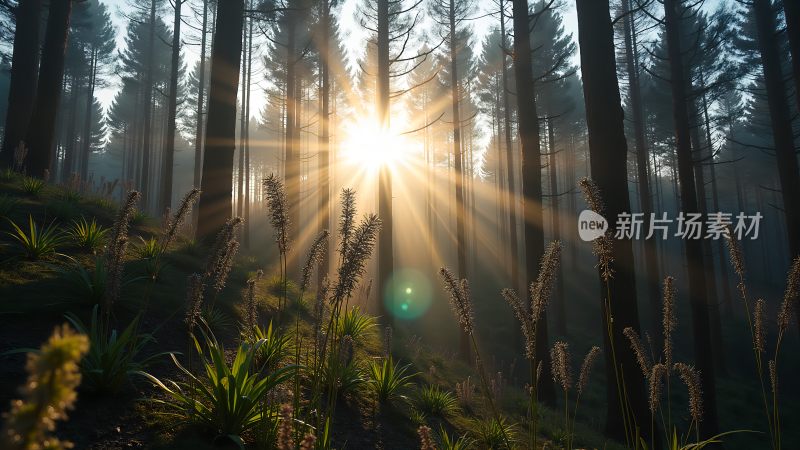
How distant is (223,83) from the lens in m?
8.96

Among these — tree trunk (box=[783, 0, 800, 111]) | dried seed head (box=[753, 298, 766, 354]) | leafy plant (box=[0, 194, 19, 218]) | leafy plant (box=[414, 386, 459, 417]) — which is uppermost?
tree trunk (box=[783, 0, 800, 111])

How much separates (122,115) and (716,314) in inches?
2119

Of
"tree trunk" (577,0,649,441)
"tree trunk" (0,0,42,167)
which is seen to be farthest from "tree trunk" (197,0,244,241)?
"tree trunk" (0,0,42,167)

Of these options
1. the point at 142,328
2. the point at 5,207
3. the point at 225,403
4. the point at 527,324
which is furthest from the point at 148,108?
the point at 527,324

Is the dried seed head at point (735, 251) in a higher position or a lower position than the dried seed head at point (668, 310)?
higher

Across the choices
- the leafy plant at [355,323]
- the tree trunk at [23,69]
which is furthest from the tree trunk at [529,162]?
the tree trunk at [23,69]

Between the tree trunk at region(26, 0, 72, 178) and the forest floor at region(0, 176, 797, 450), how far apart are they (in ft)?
9.39

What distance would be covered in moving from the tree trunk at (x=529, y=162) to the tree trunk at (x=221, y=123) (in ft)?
20.8

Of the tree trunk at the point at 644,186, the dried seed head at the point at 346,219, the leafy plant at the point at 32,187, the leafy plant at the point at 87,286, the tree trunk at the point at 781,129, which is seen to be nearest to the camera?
the dried seed head at the point at 346,219

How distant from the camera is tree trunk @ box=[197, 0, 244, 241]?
8.38 meters

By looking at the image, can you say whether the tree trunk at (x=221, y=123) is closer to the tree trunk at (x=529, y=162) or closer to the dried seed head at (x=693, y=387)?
the tree trunk at (x=529, y=162)

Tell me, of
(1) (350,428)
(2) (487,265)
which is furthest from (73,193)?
(2) (487,265)

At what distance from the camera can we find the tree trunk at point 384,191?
39.0 feet

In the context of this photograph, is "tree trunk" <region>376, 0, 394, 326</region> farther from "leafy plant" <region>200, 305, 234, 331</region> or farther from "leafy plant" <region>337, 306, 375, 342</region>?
"leafy plant" <region>200, 305, 234, 331</region>
